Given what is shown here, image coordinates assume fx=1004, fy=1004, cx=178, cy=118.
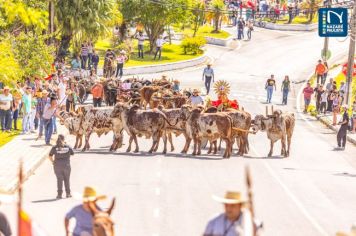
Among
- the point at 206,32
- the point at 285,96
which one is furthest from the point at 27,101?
the point at 206,32

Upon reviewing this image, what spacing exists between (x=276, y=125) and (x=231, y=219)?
2012cm

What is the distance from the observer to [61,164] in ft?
78.7

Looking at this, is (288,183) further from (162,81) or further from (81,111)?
(162,81)

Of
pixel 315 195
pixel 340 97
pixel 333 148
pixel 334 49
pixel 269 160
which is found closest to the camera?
pixel 315 195

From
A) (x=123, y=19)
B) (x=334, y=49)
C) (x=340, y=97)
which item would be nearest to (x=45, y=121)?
(x=340, y=97)

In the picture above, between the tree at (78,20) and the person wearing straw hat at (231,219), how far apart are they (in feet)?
143

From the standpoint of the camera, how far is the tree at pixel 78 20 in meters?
56.3

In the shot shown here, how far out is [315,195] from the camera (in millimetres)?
26016

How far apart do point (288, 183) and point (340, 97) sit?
19236mm

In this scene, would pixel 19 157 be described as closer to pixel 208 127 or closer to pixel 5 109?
pixel 5 109

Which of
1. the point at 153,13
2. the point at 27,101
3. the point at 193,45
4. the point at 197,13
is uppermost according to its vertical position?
the point at 197,13

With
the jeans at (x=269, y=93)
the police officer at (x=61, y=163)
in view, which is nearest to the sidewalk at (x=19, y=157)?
the police officer at (x=61, y=163)

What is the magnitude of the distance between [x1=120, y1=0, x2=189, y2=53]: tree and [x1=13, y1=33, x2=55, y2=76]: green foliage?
2379cm

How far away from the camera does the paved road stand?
2178cm
